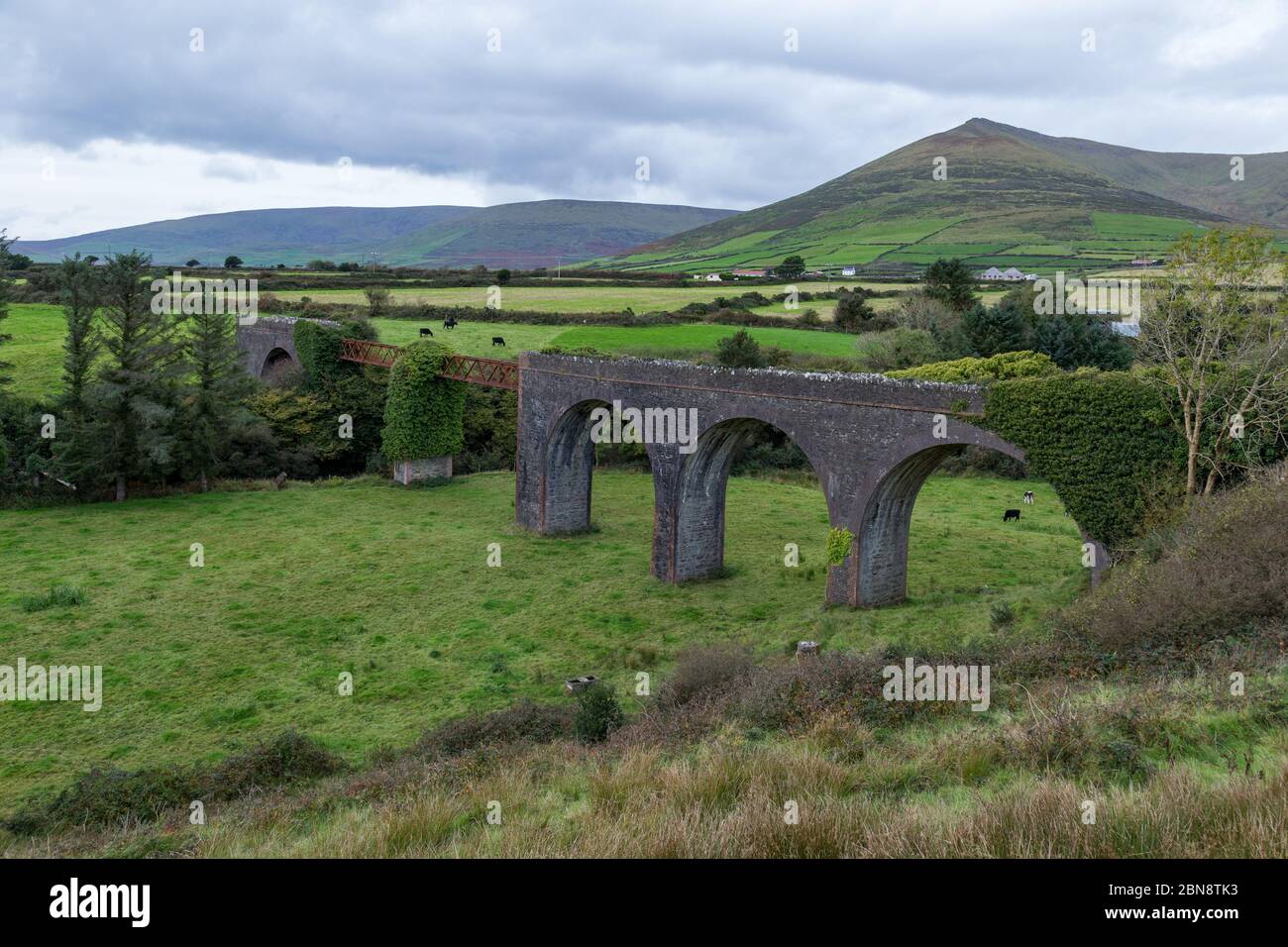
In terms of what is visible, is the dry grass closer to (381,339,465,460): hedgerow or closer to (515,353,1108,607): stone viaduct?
(515,353,1108,607): stone viaduct

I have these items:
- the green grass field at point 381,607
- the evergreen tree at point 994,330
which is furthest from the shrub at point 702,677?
the evergreen tree at point 994,330

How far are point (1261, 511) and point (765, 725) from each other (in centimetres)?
852

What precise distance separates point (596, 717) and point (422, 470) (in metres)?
29.3

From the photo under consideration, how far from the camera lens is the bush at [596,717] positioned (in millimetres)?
13125

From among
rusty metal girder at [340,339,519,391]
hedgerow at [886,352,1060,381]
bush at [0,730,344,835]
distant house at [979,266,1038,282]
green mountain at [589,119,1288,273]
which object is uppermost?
green mountain at [589,119,1288,273]

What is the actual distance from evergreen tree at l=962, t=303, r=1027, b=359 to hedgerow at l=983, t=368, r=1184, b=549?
1002 inches

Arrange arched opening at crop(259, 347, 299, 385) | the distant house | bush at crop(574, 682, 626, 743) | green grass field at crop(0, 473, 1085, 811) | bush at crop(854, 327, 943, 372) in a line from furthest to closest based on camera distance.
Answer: the distant house
arched opening at crop(259, 347, 299, 385)
bush at crop(854, 327, 943, 372)
green grass field at crop(0, 473, 1085, 811)
bush at crop(574, 682, 626, 743)

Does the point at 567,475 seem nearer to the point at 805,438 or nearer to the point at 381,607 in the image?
the point at 381,607

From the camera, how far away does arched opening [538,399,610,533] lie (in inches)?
1250

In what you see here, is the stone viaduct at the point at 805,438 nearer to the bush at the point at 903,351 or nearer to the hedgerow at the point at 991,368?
the hedgerow at the point at 991,368

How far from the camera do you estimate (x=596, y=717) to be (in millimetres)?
13398

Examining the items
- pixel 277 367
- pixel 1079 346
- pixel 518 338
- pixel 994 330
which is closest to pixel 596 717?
pixel 1079 346

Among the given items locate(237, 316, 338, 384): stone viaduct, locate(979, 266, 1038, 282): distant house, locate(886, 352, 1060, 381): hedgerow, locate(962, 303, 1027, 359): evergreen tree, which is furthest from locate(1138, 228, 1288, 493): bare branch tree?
locate(979, 266, 1038, 282): distant house
